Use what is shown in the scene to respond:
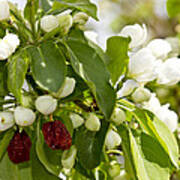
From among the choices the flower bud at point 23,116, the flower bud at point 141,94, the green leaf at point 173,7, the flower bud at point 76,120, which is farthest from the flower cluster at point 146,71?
the green leaf at point 173,7

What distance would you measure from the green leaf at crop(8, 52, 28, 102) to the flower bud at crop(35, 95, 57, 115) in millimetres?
68

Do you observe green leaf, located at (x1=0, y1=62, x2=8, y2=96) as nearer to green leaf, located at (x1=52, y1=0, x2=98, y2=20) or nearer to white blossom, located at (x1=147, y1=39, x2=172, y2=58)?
green leaf, located at (x1=52, y1=0, x2=98, y2=20)

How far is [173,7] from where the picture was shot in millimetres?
1663

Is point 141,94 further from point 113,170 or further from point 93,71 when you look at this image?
point 113,170

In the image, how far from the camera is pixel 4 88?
81 cm

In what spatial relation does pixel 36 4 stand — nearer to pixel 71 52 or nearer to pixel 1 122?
pixel 71 52

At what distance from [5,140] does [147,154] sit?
0.30 meters

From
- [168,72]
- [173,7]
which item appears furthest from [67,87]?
[173,7]

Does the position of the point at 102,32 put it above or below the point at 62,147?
below

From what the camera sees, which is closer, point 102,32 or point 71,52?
point 71,52

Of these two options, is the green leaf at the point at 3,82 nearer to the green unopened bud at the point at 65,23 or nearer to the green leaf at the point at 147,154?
the green unopened bud at the point at 65,23


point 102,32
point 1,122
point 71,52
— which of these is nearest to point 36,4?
point 71,52

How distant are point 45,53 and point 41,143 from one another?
0.60 feet

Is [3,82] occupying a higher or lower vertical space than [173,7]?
higher
